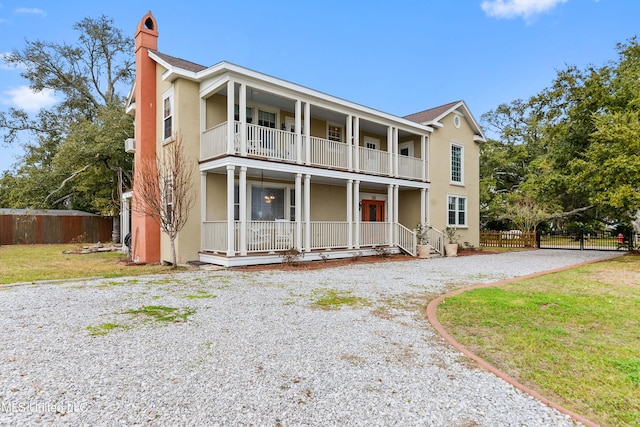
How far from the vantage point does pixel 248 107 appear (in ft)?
43.3

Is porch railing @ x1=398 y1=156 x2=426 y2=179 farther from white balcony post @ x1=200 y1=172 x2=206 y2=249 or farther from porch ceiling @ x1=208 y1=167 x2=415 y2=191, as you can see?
white balcony post @ x1=200 y1=172 x2=206 y2=249

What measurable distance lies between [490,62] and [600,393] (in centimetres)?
2476

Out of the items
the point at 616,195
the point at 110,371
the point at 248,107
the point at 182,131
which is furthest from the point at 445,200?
the point at 110,371

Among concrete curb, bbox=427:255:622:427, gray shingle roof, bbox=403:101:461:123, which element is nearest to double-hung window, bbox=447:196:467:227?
gray shingle roof, bbox=403:101:461:123

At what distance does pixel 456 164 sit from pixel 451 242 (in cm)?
485

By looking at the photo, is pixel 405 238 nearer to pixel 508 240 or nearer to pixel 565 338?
pixel 508 240

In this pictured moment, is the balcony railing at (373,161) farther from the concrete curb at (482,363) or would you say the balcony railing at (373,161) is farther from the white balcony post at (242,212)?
the concrete curb at (482,363)

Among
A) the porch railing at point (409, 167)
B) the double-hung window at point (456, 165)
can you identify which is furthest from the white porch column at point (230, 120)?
the double-hung window at point (456, 165)

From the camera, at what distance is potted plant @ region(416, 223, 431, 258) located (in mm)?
14953

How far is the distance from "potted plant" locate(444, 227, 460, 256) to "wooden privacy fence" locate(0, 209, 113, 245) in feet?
73.2

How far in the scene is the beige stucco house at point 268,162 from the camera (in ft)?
36.4

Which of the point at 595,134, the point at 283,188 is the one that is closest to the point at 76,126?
the point at 283,188

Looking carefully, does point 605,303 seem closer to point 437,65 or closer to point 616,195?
point 616,195

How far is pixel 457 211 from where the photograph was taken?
19.0 metres
